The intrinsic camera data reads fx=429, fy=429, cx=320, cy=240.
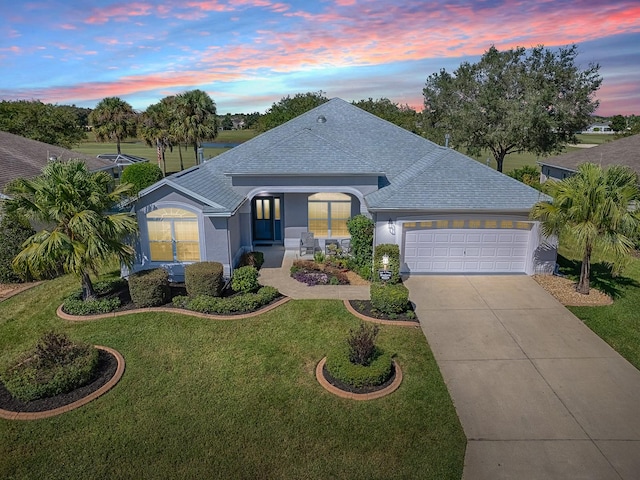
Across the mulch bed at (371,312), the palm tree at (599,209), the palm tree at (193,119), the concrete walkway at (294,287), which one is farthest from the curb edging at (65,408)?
the palm tree at (193,119)

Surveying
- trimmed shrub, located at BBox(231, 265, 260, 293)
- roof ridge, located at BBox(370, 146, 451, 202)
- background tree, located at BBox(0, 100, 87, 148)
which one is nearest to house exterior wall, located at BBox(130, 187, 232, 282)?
trimmed shrub, located at BBox(231, 265, 260, 293)

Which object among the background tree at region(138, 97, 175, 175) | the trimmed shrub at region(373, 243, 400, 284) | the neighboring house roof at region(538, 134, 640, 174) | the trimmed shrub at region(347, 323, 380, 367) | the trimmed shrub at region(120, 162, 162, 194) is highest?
the background tree at region(138, 97, 175, 175)

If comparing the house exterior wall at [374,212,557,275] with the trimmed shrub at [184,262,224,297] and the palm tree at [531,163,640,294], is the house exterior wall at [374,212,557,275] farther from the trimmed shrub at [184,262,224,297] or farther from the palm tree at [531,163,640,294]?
the trimmed shrub at [184,262,224,297]

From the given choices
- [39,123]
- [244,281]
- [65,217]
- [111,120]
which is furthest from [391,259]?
[111,120]

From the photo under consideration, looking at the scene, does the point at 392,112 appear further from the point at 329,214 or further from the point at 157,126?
the point at 329,214

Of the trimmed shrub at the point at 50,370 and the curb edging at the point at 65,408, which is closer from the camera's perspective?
the curb edging at the point at 65,408

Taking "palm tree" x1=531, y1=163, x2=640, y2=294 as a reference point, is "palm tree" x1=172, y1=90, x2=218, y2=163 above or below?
above

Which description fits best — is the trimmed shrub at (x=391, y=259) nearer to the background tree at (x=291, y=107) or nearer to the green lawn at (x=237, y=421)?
the green lawn at (x=237, y=421)
